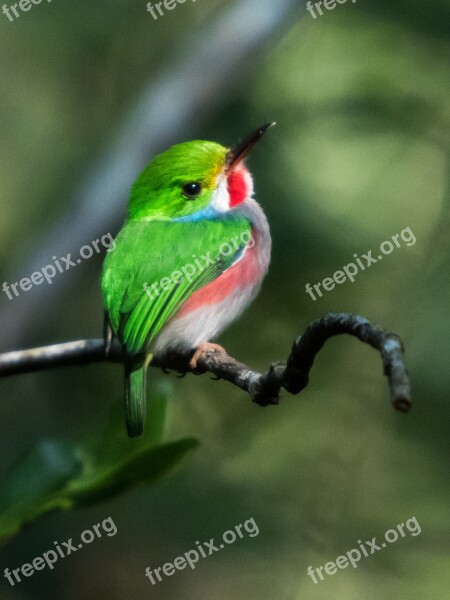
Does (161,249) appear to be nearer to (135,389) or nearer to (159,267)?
(159,267)

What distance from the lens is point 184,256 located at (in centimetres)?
362

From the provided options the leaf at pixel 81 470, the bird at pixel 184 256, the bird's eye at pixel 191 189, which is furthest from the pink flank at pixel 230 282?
the leaf at pixel 81 470

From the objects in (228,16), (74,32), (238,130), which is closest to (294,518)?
(238,130)

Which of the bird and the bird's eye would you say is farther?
the bird's eye

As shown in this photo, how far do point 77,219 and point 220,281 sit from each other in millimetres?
905

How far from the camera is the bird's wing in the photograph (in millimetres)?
3350

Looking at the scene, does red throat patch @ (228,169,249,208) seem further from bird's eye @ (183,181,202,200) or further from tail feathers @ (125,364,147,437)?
tail feathers @ (125,364,147,437)

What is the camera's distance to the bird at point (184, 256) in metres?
3.41

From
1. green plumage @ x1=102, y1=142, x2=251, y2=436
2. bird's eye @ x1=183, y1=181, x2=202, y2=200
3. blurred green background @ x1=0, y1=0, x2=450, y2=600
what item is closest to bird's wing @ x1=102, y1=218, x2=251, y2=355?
green plumage @ x1=102, y1=142, x2=251, y2=436

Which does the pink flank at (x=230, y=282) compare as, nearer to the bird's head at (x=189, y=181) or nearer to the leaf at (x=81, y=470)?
the bird's head at (x=189, y=181)

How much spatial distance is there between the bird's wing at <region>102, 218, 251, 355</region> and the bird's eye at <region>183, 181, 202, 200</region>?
4.5 inches

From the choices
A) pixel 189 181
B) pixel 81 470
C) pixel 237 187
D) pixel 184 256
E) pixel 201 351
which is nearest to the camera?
pixel 81 470

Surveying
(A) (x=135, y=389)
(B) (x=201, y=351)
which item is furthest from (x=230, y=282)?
(A) (x=135, y=389)

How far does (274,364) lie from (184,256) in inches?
50.8
